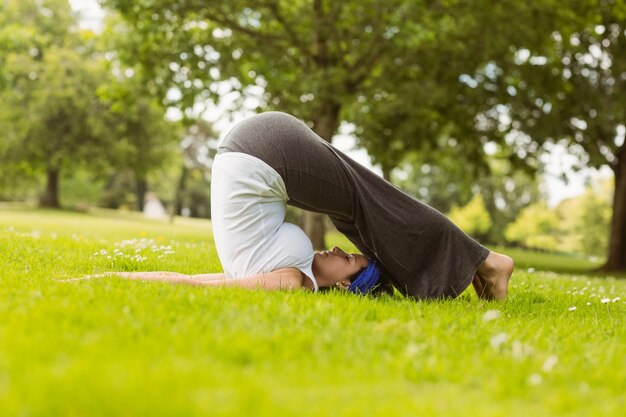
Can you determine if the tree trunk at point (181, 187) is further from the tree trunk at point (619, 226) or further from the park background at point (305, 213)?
the tree trunk at point (619, 226)

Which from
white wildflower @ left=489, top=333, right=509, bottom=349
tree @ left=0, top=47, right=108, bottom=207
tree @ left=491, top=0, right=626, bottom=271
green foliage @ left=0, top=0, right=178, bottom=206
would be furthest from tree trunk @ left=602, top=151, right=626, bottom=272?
tree @ left=0, top=47, right=108, bottom=207

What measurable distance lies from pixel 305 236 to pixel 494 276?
1700 millimetres

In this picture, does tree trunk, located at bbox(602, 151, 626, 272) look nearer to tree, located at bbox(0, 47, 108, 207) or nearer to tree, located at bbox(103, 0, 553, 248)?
tree, located at bbox(103, 0, 553, 248)

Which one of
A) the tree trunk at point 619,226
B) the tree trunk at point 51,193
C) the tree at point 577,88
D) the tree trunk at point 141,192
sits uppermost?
the tree at point 577,88

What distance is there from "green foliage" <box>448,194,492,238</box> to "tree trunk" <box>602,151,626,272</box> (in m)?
39.7

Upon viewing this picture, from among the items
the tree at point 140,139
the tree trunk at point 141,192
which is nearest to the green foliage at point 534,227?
the tree at point 140,139

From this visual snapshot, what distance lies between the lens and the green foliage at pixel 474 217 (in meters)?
62.8

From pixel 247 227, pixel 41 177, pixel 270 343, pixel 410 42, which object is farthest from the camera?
pixel 41 177

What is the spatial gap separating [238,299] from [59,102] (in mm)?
37433

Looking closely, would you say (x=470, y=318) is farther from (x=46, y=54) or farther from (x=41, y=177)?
(x=41, y=177)

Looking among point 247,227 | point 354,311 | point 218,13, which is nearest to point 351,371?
point 354,311

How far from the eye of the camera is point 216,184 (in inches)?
208

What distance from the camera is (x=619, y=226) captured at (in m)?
22.1

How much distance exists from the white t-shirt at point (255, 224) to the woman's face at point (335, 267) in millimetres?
184
